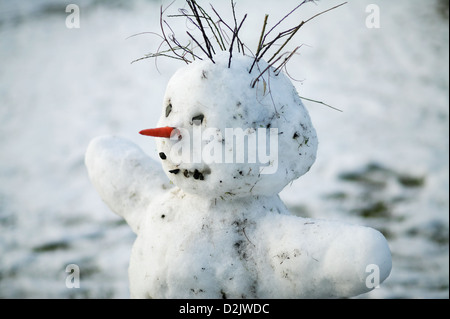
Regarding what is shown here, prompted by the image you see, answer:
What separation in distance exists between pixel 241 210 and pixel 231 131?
0.17m

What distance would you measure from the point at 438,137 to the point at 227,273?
1.52 meters

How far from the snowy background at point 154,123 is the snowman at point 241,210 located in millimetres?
236

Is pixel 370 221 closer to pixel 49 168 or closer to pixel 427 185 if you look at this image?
pixel 427 185

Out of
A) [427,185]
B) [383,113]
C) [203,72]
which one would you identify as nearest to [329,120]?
[383,113]

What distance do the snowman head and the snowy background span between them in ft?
0.69

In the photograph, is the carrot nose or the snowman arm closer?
the carrot nose

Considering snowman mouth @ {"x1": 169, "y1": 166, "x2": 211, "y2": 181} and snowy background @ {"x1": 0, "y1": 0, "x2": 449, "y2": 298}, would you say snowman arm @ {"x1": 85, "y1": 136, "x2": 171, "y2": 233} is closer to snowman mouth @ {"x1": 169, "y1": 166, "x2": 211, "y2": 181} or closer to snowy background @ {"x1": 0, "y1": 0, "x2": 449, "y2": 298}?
snowman mouth @ {"x1": 169, "y1": 166, "x2": 211, "y2": 181}

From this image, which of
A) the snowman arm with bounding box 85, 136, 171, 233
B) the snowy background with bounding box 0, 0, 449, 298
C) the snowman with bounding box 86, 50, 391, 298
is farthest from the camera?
the snowy background with bounding box 0, 0, 449, 298

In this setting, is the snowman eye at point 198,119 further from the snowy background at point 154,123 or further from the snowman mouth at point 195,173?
the snowy background at point 154,123

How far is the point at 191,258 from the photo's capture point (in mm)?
755

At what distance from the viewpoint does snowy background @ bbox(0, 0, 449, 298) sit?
1.37 meters

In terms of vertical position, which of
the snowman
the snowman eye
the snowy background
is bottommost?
the snowman

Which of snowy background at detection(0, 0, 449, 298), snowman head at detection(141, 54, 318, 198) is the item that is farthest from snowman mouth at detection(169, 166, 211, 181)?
snowy background at detection(0, 0, 449, 298)

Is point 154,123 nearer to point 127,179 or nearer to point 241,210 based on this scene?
point 127,179
